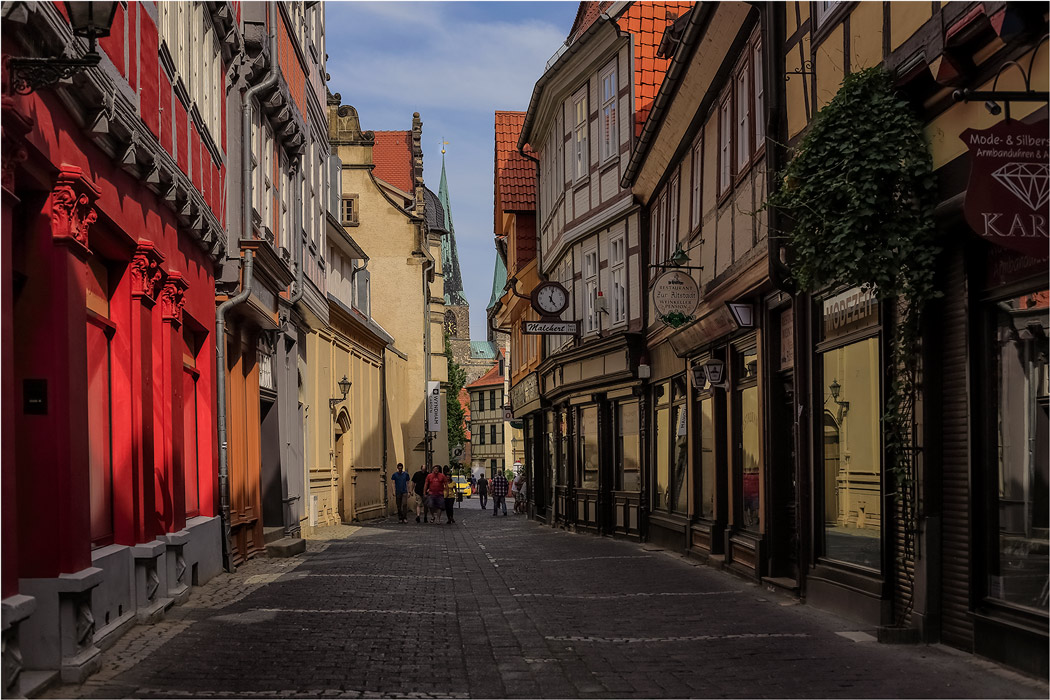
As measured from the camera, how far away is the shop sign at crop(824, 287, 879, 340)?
11.0m

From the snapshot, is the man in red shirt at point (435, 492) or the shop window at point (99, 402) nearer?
the shop window at point (99, 402)

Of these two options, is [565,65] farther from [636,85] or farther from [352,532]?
[352,532]

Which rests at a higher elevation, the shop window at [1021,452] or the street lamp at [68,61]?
the street lamp at [68,61]

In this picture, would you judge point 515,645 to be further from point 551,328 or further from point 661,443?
point 551,328

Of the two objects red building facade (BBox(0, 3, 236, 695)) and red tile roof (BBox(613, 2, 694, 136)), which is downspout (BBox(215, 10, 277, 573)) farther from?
red tile roof (BBox(613, 2, 694, 136))

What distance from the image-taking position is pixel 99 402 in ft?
34.5

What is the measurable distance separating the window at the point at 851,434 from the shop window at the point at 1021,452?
201cm

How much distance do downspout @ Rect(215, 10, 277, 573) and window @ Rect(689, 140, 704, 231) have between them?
19.7 feet

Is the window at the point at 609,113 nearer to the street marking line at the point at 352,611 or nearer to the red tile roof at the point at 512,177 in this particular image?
the red tile roof at the point at 512,177

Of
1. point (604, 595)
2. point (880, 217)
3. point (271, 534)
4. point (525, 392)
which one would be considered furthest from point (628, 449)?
point (880, 217)

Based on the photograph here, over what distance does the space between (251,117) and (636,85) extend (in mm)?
8775

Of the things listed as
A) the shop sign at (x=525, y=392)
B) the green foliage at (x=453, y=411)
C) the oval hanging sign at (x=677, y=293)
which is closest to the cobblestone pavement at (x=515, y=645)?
the oval hanging sign at (x=677, y=293)

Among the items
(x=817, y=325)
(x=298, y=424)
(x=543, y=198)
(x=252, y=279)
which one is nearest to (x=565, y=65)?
(x=543, y=198)

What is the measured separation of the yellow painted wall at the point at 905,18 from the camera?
30.8 feet
